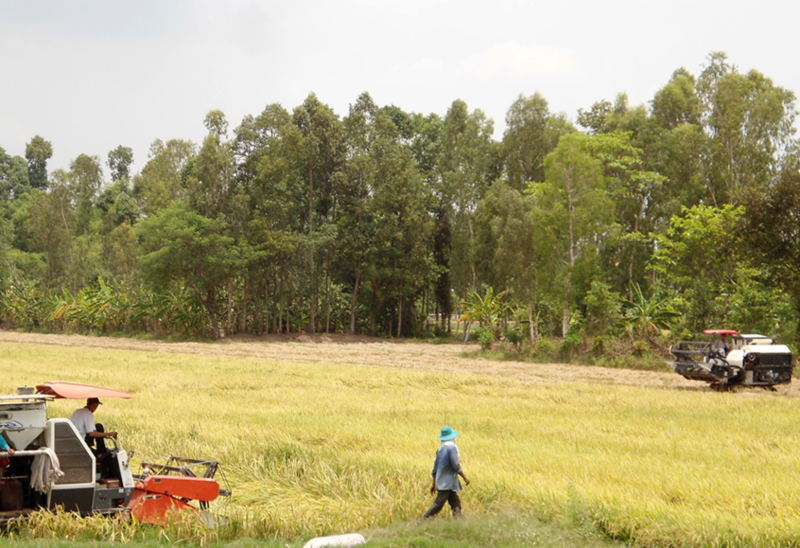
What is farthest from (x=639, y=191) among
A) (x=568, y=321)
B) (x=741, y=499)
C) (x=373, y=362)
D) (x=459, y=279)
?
(x=741, y=499)

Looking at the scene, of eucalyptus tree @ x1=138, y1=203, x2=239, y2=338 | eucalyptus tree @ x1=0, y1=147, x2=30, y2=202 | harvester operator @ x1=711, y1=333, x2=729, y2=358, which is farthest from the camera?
eucalyptus tree @ x1=0, y1=147, x2=30, y2=202

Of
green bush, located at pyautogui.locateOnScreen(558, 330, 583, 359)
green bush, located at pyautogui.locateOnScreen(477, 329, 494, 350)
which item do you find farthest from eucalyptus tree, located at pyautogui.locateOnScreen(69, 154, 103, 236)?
green bush, located at pyautogui.locateOnScreen(558, 330, 583, 359)

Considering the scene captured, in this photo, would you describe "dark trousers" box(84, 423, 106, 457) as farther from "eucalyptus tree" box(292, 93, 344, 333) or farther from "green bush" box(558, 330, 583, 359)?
"eucalyptus tree" box(292, 93, 344, 333)

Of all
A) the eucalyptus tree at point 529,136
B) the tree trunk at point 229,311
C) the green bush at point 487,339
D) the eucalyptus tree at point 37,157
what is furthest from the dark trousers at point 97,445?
the eucalyptus tree at point 37,157

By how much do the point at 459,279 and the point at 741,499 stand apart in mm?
49099

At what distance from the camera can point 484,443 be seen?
52.5 feet

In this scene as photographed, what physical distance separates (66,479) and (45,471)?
373 millimetres

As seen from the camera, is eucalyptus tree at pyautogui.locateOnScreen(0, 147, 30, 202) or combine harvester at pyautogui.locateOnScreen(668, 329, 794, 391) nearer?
combine harvester at pyautogui.locateOnScreen(668, 329, 794, 391)

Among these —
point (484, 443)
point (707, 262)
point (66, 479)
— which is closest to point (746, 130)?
point (707, 262)

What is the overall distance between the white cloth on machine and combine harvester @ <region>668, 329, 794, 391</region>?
22.0m

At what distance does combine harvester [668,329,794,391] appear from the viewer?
1009 inches

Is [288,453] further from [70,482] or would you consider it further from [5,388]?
[5,388]

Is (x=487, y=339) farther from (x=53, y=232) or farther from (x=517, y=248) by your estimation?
(x=53, y=232)

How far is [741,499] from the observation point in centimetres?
1110
